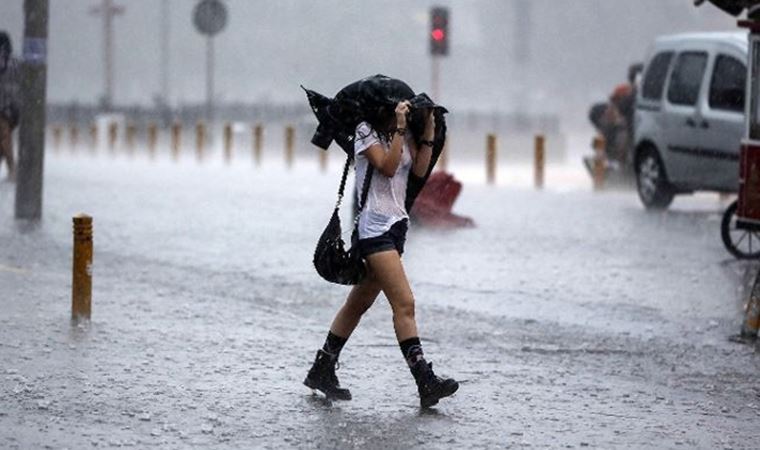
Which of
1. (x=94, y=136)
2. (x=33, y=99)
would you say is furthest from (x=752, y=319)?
(x=94, y=136)

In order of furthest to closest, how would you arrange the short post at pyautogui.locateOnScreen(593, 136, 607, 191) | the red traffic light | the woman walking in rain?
the red traffic light, the short post at pyautogui.locateOnScreen(593, 136, 607, 191), the woman walking in rain

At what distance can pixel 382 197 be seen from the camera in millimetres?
7332

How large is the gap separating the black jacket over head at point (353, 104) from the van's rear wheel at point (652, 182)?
1330cm

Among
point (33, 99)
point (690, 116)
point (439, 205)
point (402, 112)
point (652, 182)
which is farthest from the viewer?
point (652, 182)

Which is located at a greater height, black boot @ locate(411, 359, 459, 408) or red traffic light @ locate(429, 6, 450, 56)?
red traffic light @ locate(429, 6, 450, 56)

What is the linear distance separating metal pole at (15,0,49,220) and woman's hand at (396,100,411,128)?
9.66 metres

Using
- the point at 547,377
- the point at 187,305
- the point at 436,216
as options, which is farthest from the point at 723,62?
the point at 547,377

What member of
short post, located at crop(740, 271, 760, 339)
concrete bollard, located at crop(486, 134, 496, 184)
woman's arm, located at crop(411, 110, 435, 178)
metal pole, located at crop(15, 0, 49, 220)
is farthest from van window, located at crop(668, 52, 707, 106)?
woman's arm, located at crop(411, 110, 435, 178)

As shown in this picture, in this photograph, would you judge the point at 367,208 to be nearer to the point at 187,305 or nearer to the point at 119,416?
the point at 119,416

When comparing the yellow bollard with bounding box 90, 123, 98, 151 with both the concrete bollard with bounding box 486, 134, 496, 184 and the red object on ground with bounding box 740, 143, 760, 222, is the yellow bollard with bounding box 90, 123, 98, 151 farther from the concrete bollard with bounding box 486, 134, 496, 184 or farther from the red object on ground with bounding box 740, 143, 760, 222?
the red object on ground with bounding box 740, 143, 760, 222

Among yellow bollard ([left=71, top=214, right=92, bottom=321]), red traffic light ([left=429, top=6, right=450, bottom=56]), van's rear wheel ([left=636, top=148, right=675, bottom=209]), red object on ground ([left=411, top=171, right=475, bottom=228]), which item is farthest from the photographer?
red traffic light ([left=429, top=6, right=450, bottom=56])

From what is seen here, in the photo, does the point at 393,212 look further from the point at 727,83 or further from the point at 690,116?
the point at 690,116

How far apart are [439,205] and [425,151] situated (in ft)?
34.5

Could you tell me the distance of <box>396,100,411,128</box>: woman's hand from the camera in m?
7.10
